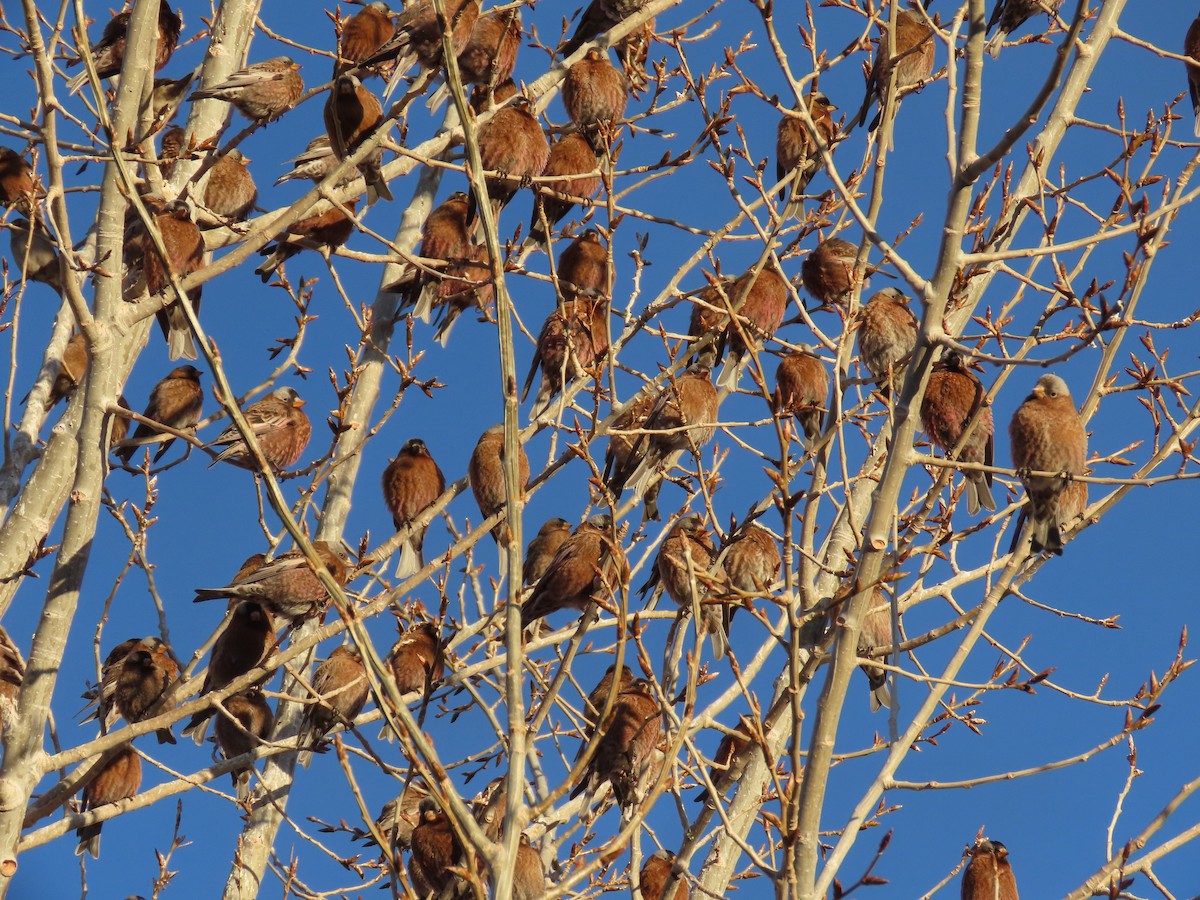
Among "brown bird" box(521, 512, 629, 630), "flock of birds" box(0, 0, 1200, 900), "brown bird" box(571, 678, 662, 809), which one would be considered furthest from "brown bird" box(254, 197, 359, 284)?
"brown bird" box(571, 678, 662, 809)

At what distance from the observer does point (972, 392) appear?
16.0 feet

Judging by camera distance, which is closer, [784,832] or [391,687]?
[391,687]

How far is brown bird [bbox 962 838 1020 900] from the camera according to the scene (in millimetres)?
5281

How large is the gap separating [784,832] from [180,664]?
3.16 metres

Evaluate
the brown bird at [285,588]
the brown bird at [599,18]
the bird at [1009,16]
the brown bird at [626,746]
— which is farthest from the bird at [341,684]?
the bird at [1009,16]

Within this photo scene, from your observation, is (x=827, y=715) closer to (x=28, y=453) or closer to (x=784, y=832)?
(x=784, y=832)

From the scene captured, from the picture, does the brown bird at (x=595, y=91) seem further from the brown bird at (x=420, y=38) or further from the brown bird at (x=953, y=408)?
the brown bird at (x=953, y=408)

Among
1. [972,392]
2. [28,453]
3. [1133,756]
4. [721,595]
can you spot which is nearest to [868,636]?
[972,392]

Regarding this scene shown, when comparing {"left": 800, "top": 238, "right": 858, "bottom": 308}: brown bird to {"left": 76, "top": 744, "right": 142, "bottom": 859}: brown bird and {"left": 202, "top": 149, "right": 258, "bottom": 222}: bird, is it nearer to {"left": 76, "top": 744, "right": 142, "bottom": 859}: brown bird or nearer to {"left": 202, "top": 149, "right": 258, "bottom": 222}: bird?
{"left": 202, "top": 149, "right": 258, "bottom": 222}: bird

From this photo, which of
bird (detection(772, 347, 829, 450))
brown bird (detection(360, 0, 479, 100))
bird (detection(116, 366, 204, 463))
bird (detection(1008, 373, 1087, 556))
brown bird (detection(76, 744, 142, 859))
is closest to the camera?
bird (detection(1008, 373, 1087, 556))

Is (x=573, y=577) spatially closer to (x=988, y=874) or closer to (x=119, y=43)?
(x=988, y=874)

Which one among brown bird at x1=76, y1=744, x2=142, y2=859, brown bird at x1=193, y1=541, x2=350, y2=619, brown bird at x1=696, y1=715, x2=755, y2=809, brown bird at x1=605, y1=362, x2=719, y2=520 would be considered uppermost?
brown bird at x1=605, y1=362, x2=719, y2=520

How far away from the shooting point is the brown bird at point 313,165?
19.1 ft

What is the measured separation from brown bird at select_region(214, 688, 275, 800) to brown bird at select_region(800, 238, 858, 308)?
2993 millimetres
